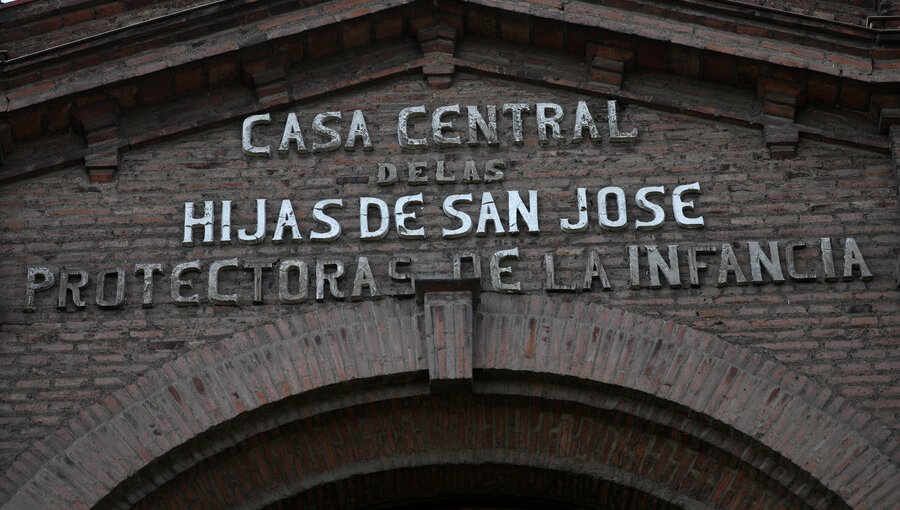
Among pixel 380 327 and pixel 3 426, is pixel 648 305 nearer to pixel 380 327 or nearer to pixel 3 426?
pixel 380 327

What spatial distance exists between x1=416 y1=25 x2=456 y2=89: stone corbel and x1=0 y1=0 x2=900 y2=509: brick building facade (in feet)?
0.07

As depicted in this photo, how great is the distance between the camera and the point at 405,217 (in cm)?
1162

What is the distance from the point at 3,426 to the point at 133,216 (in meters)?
1.76

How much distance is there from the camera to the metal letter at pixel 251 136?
1197 centimetres

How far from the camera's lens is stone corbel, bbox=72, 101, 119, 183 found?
39.1 ft

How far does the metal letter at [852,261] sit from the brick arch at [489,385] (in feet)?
2.90

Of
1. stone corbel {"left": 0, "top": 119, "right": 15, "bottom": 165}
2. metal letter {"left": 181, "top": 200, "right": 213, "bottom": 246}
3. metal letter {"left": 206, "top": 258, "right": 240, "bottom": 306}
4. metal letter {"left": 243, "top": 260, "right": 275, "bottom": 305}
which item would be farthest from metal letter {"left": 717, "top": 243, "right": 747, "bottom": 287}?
stone corbel {"left": 0, "top": 119, "right": 15, "bottom": 165}

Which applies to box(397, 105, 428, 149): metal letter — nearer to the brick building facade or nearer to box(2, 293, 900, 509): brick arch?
the brick building facade

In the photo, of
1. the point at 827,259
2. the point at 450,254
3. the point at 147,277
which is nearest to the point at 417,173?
the point at 450,254

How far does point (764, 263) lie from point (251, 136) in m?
3.74

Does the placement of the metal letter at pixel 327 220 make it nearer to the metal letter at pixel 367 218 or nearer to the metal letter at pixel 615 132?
the metal letter at pixel 367 218

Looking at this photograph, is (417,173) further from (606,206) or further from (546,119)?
(606,206)

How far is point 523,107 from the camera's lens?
12141 millimetres

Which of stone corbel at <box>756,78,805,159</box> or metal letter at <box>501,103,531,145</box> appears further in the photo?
metal letter at <box>501,103,531,145</box>
